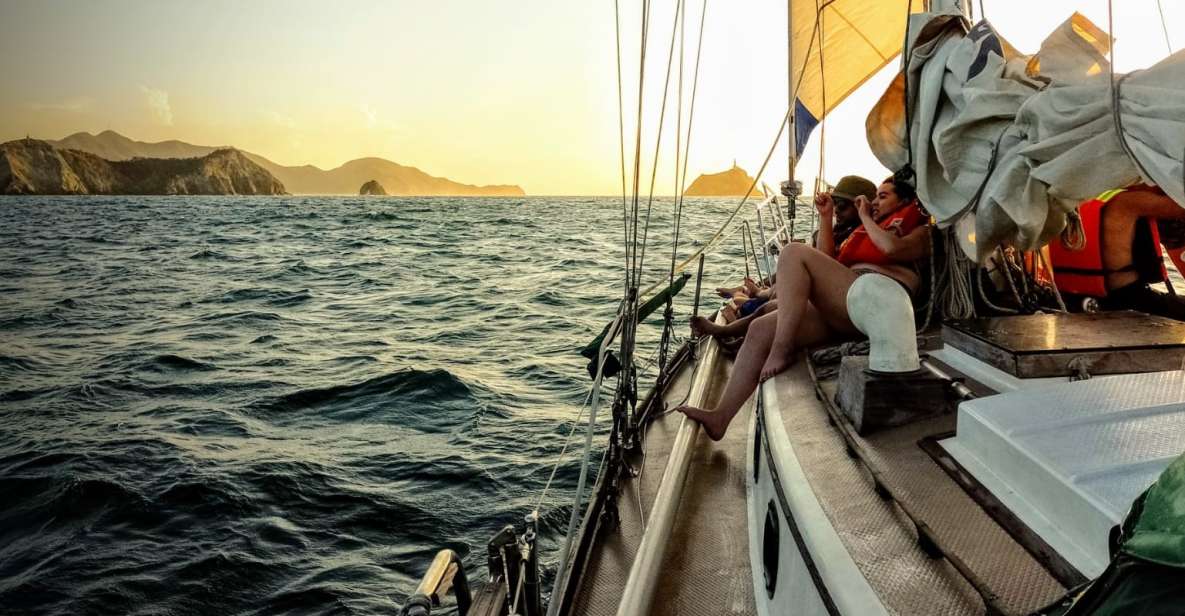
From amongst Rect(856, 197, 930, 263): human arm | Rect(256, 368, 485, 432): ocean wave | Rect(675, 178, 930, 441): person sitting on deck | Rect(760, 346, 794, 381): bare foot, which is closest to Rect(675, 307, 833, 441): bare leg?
Rect(675, 178, 930, 441): person sitting on deck

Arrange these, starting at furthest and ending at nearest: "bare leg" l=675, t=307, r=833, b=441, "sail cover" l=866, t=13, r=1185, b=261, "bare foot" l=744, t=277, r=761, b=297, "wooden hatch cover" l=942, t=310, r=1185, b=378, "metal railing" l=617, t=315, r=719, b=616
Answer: "bare foot" l=744, t=277, r=761, b=297
"bare leg" l=675, t=307, r=833, b=441
"metal railing" l=617, t=315, r=719, b=616
"wooden hatch cover" l=942, t=310, r=1185, b=378
"sail cover" l=866, t=13, r=1185, b=261

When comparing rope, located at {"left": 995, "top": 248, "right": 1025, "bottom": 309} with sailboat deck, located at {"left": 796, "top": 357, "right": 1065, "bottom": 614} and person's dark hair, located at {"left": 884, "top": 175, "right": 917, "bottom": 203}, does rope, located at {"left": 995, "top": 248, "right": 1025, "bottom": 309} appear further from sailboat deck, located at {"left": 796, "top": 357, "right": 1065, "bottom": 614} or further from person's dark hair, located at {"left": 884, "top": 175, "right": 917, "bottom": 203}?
sailboat deck, located at {"left": 796, "top": 357, "right": 1065, "bottom": 614}

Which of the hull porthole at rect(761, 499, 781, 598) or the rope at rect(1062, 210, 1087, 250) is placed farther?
the rope at rect(1062, 210, 1087, 250)

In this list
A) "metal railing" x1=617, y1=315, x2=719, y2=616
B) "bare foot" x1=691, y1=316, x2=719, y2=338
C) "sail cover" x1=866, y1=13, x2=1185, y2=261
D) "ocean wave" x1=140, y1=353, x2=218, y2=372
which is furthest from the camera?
"ocean wave" x1=140, y1=353, x2=218, y2=372

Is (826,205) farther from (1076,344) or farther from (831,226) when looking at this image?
(1076,344)

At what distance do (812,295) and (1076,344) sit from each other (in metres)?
1.12

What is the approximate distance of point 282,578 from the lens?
395 centimetres

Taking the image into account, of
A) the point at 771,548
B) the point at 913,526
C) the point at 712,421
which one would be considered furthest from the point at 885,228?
the point at 913,526

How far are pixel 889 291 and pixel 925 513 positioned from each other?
0.50 m

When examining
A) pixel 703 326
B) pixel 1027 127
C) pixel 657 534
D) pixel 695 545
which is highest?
pixel 1027 127

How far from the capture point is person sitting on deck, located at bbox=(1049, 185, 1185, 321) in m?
2.92

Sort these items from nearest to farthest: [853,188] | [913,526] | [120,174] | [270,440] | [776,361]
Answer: [913,526], [776,361], [853,188], [270,440], [120,174]

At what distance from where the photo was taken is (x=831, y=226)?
331 cm

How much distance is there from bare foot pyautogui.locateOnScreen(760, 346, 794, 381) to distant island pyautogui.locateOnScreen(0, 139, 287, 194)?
14028 centimetres
